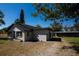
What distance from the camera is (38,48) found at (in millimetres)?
8984

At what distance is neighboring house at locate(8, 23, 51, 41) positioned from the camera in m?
9.20

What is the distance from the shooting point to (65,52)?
8.80 m

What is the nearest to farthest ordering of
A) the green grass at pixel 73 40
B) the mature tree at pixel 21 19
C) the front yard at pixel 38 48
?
the front yard at pixel 38 48, the mature tree at pixel 21 19, the green grass at pixel 73 40

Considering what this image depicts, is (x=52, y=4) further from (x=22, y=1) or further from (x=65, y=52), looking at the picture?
(x=65, y=52)

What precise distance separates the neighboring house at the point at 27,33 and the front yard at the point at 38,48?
19cm

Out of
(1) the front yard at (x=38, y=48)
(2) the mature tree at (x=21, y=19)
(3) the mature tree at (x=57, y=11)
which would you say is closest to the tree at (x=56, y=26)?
(3) the mature tree at (x=57, y=11)

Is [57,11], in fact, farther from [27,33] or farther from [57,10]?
[27,33]

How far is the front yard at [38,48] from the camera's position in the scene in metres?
8.80

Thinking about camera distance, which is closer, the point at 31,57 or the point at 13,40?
the point at 31,57

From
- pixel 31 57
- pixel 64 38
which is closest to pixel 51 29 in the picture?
pixel 64 38

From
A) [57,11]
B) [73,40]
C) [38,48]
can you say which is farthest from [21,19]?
[73,40]

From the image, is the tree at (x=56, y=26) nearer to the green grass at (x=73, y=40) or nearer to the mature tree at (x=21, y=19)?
the green grass at (x=73, y=40)

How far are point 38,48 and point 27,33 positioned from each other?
708 mm

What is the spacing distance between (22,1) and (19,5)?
0.58ft
